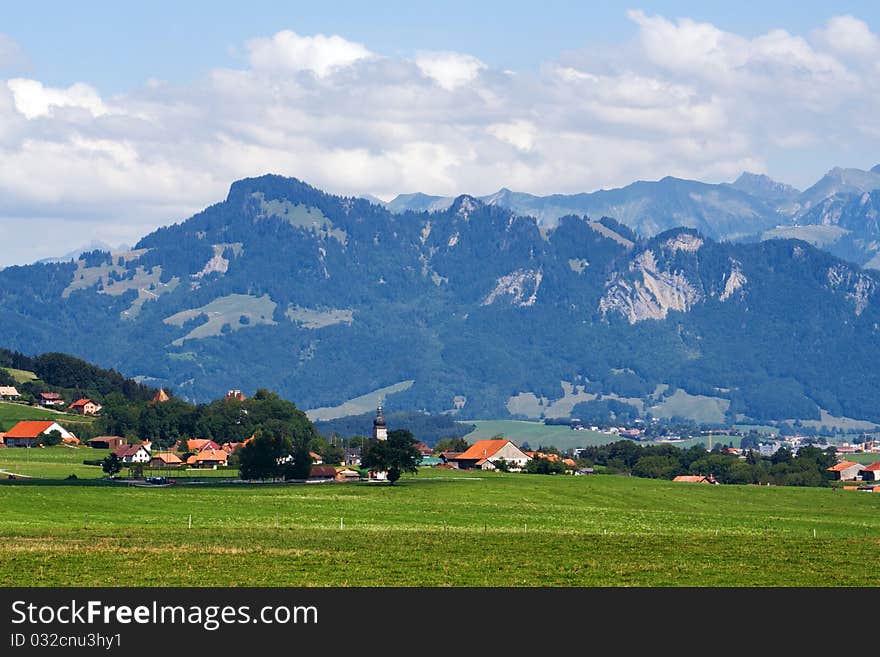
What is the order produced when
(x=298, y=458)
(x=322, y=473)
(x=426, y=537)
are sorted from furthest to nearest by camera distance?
1. (x=322, y=473)
2. (x=298, y=458)
3. (x=426, y=537)

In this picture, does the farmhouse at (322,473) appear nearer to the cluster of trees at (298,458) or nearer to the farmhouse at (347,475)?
the farmhouse at (347,475)

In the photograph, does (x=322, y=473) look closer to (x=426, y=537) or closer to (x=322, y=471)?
(x=322, y=471)

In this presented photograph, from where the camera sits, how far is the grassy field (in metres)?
62.0

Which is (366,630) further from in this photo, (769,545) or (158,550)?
(769,545)

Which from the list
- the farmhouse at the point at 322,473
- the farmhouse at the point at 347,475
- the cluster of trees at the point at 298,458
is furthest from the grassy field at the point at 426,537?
the farmhouse at the point at 347,475

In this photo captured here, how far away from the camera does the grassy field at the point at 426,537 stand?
62.0m

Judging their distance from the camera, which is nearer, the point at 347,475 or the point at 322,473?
the point at 322,473

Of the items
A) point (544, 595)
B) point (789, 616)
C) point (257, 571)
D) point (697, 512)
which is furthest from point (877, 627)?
point (697, 512)

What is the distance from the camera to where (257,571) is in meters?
62.4

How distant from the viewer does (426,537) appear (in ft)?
270

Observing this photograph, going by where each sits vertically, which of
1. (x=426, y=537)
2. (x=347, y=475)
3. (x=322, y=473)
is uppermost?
(x=322, y=473)

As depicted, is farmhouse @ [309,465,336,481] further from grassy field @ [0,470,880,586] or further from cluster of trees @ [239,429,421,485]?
grassy field @ [0,470,880,586]

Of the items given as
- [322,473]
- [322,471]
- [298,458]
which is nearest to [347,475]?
[322,471]

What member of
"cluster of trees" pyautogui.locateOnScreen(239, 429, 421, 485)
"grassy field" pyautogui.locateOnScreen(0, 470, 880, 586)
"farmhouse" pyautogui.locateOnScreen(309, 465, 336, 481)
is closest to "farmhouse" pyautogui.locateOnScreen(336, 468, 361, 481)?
"farmhouse" pyautogui.locateOnScreen(309, 465, 336, 481)
